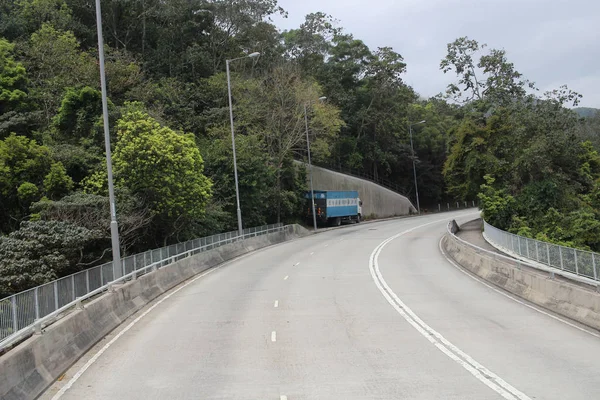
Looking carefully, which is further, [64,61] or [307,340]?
[64,61]

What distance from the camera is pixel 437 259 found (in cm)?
2981

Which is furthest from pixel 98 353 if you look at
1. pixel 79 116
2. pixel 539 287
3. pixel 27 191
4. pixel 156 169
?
pixel 79 116

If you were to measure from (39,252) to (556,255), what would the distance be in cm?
1996

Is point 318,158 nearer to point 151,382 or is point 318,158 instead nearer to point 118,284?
point 118,284

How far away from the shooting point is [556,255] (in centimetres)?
1848

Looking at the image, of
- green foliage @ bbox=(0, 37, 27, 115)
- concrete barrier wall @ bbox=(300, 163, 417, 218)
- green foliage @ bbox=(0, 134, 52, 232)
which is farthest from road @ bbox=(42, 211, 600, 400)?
concrete barrier wall @ bbox=(300, 163, 417, 218)

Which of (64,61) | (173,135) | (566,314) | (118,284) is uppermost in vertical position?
(64,61)

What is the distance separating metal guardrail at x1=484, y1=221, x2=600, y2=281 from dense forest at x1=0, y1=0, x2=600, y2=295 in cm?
1289

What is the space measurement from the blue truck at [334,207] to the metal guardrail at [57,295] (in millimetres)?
36531

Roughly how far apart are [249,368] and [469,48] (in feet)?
180

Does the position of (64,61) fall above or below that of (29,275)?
above

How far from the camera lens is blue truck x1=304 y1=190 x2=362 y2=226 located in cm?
5944

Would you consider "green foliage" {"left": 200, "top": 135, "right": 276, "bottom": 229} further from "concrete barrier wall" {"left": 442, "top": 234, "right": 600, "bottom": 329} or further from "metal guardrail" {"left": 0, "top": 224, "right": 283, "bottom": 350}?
"concrete barrier wall" {"left": 442, "top": 234, "right": 600, "bottom": 329}

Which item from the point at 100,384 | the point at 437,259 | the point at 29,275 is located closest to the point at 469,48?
the point at 437,259
